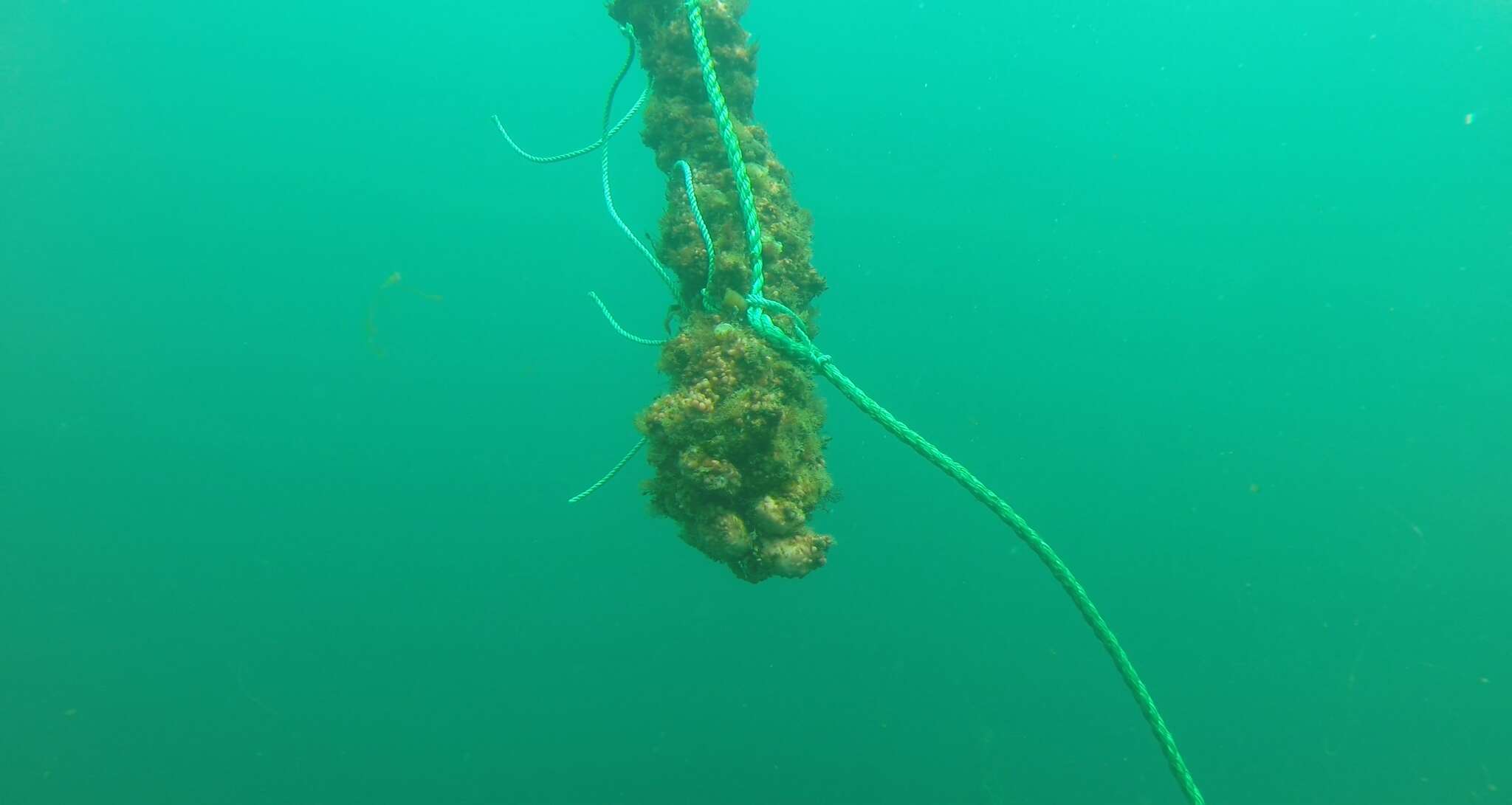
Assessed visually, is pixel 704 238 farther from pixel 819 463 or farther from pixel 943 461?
pixel 943 461

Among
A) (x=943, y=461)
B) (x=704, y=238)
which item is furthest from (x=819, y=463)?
(x=704, y=238)

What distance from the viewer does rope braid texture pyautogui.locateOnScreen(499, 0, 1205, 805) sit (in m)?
1.85

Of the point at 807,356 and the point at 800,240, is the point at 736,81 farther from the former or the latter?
the point at 807,356

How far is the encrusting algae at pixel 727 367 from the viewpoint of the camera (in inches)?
90.3

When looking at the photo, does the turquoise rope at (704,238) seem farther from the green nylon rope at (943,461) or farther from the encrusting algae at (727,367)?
the green nylon rope at (943,461)

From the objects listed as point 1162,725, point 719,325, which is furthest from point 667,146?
point 1162,725

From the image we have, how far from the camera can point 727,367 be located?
242 centimetres

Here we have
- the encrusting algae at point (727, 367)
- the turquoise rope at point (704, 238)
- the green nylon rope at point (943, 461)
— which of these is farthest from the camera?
the turquoise rope at point (704, 238)

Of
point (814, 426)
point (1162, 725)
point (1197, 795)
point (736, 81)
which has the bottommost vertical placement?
point (1197, 795)

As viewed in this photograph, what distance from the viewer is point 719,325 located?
2.56m

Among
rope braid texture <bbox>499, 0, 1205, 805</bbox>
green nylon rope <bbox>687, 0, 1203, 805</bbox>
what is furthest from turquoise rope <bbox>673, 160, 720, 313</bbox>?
green nylon rope <bbox>687, 0, 1203, 805</bbox>

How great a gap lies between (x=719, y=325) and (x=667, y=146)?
1380 millimetres

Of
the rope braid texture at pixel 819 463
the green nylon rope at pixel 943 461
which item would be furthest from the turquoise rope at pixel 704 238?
the green nylon rope at pixel 943 461

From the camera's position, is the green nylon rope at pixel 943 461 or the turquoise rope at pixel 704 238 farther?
the turquoise rope at pixel 704 238
